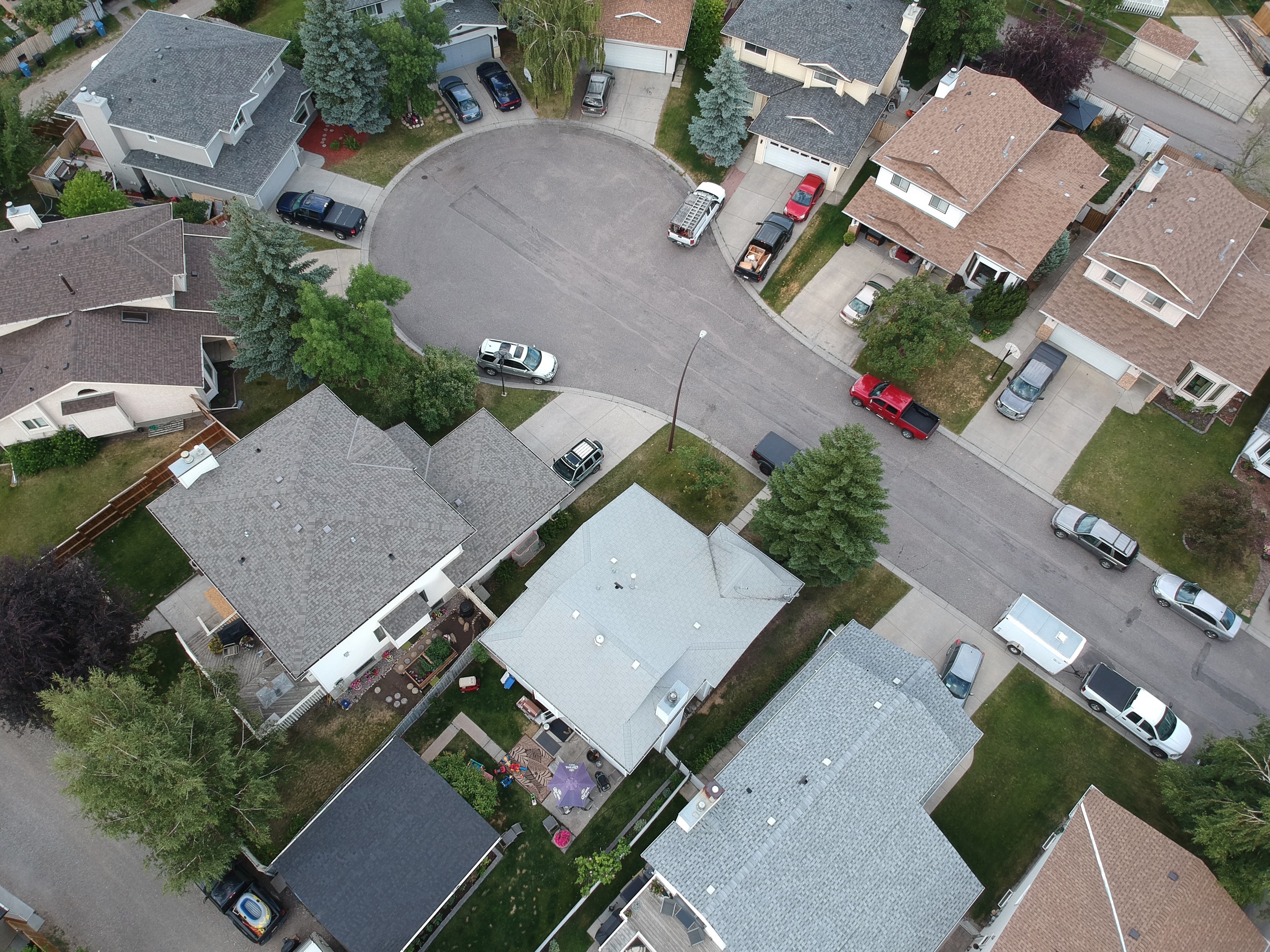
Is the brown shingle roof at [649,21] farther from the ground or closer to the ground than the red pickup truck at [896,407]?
farther from the ground

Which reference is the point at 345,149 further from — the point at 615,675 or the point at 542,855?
the point at 542,855

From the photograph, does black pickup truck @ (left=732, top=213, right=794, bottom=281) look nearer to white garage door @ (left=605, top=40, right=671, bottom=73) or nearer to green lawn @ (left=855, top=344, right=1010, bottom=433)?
green lawn @ (left=855, top=344, right=1010, bottom=433)

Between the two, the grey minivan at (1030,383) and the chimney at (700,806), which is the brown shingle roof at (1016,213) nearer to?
the grey minivan at (1030,383)

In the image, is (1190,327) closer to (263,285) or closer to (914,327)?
(914,327)

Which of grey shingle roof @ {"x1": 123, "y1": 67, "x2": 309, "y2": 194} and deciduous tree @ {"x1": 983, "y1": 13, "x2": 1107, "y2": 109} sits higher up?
deciduous tree @ {"x1": 983, "y1": 13, "x2": 1107, "y2": 109}

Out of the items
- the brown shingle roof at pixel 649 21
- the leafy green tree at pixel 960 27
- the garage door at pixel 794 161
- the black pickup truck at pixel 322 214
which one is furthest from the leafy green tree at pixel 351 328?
the leafy green tree at pixel 960 27

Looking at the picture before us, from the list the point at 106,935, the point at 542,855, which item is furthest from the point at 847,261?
the point at 106,935

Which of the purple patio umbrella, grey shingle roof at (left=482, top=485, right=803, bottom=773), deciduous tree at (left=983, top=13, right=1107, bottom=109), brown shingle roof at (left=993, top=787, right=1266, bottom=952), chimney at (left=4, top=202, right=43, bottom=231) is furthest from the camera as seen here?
deciduous tree at (left=983, top=13, right=1107, bottom=109)

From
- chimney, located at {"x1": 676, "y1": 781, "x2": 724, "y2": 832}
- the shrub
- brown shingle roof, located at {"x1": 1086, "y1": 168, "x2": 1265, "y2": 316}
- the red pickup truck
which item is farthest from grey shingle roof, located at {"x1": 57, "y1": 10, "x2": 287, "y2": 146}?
brown shingle roof, located at {"x1": 1086, "y1": 168, "x2": 1265, "y2": 316}
